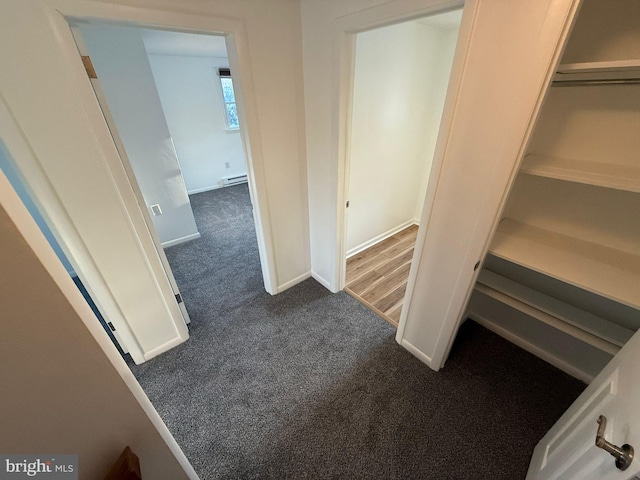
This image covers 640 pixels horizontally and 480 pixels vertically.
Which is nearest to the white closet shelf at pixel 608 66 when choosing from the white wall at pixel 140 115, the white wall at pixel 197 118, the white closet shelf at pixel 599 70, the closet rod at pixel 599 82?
the white closet shelf at pixel 599 70

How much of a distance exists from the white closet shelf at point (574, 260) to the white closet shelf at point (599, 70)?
0.77 m

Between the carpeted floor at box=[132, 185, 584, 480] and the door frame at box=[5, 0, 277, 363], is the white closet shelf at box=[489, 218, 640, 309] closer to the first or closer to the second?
the carpeted floor at box=[132, 185, 584, 480]

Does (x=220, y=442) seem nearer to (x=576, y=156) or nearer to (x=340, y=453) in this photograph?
(x=340, y=453)

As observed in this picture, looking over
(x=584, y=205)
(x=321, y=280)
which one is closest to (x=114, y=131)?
(x=321, y=280)

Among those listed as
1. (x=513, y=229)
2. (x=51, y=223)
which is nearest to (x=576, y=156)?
(x=513, y=229)

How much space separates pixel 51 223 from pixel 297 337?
162 centimetres

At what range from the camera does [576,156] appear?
4.19 feet

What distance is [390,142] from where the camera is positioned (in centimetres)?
273

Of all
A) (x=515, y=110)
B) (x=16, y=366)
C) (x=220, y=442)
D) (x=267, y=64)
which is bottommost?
(x=220, y=442)

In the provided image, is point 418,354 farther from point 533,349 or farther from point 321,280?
point 321,280

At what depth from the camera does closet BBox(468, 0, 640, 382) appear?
3.53 ft

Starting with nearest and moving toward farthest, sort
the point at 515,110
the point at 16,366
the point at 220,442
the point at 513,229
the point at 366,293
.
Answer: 1. the point at 16,366
2. the point at 515,110
3. the point at 220,442
4. the point at 513,229
5. the point at 366,293

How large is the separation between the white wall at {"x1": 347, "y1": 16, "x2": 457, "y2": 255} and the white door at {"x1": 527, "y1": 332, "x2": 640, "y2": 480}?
6.67ft

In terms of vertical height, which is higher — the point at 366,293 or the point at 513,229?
the point at 513,229
